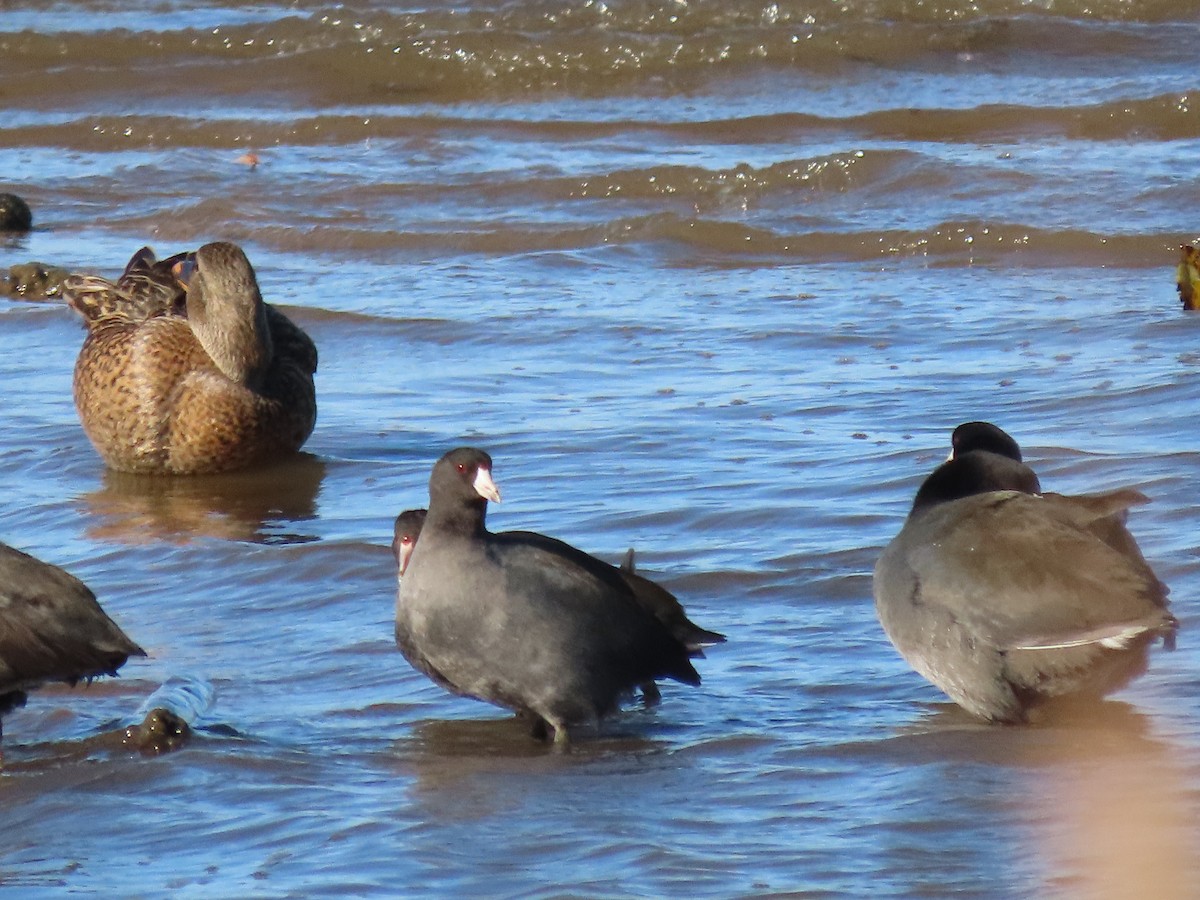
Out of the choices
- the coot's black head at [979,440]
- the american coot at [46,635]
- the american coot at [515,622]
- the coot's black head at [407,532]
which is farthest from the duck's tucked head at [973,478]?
the american coot at [46,635]

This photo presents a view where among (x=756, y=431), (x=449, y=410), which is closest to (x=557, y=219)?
(x=449, y=410)

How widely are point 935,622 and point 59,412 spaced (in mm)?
5296

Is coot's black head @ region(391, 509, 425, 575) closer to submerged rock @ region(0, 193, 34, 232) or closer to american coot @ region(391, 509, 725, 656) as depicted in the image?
american coot @ region(391, 509, 725, 656)

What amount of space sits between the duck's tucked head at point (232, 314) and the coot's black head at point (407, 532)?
255 cm

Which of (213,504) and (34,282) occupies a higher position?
(34,282)

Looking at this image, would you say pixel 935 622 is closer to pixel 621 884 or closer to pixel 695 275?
pixel 621 884

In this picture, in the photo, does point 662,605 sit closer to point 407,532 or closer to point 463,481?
point 463,481

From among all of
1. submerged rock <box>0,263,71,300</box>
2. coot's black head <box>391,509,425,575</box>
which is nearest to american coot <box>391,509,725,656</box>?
coot's black head <box>391,509,425,575</box>

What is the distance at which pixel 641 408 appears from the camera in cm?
853

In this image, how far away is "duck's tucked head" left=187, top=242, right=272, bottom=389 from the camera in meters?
8.35

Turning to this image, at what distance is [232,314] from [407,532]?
8.85 feet

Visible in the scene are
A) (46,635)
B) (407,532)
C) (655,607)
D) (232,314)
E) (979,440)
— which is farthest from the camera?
(232,314)

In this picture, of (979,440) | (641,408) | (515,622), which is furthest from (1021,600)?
(641,408)

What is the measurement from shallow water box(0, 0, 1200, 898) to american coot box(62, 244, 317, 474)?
0.64ft
